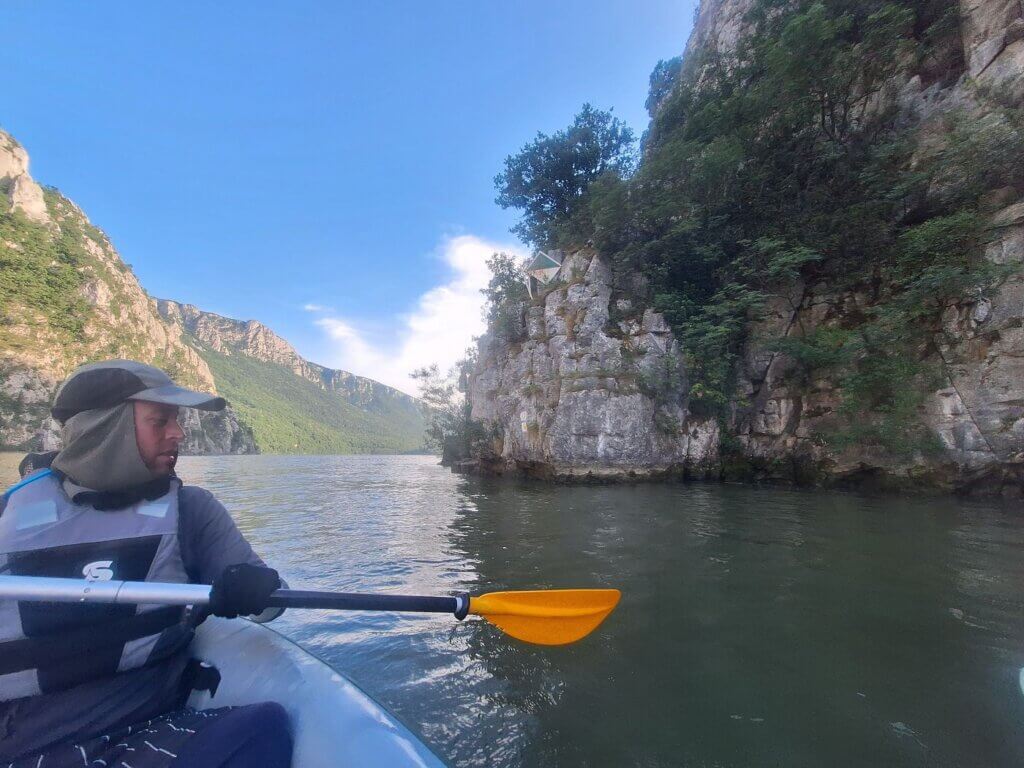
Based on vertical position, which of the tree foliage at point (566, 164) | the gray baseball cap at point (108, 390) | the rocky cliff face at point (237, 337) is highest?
the rocky cliff face at point (237, 337)

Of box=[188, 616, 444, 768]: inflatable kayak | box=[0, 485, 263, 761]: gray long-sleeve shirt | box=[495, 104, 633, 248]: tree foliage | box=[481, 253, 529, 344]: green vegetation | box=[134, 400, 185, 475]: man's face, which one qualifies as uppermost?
box=[495, 104, 633, 248]: tree foliage

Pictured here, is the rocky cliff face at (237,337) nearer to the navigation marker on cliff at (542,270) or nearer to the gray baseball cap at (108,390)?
the navigation marker on cliff at (542,270)

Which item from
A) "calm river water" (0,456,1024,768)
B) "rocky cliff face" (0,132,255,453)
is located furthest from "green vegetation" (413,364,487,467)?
"rocky cliff face" (0,132,255,453)

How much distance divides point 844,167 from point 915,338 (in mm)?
6486

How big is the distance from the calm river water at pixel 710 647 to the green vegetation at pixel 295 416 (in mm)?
103353

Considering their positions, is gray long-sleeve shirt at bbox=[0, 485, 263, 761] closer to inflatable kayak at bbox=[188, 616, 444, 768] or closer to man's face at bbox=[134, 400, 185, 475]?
man's face at bbox=[134, 400, 185, 475]

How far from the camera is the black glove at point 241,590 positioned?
1.59m

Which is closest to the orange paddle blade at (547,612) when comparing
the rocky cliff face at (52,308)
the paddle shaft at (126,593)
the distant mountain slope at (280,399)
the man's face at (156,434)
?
the paddle shaft at (126,593)

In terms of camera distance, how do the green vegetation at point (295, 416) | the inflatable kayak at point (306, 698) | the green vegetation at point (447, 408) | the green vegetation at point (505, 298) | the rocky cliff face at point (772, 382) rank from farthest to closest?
the green vegetation at point (295, 416) → the green vegetation at point (447, 408) → the green vegetation at point (505, 298) → the rocky cliff face at point (772, 382) → the inflatable kayak at point (306, 698)

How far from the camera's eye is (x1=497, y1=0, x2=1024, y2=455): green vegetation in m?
10.6

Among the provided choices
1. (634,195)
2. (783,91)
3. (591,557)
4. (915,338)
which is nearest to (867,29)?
(783,91)

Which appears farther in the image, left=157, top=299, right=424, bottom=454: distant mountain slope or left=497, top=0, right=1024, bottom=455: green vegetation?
left=157, top=299, right=424, bottom=454: distant mountain slope

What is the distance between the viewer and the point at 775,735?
2146mm

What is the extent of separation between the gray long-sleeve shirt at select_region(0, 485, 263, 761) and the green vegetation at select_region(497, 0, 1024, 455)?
14.6m
